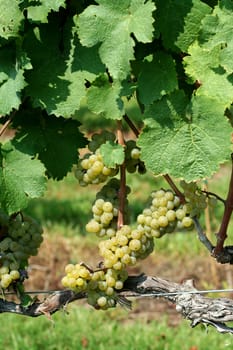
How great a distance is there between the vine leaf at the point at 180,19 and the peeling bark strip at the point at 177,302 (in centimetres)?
70

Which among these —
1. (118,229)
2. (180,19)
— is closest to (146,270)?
(118,229)

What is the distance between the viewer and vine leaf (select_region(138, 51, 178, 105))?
2.04 m

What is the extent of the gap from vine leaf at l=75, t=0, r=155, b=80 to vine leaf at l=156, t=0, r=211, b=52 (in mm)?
58

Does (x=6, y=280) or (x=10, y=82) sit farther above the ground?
(x=10, y=82)

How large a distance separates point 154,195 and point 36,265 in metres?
3.40

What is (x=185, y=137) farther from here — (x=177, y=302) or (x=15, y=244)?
(x=15, y=244)

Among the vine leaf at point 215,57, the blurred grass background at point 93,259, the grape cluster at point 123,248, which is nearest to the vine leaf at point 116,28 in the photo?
the vine leaf at point 215,57

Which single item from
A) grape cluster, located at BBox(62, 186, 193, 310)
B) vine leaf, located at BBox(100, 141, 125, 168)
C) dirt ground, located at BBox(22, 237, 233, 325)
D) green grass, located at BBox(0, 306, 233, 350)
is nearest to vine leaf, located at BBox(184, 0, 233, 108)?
vine leaf, located at BBox(100, 141, 125, 168)

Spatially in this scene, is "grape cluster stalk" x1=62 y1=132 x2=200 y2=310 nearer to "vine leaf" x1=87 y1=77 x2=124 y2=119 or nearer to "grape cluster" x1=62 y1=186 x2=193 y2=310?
"grape cluster" x1=62 y1=186 x2=193 y2=310

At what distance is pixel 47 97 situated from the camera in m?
2.14

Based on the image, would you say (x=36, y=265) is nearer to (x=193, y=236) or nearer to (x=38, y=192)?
(x=193, y=236)

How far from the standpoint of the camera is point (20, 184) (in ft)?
7.15

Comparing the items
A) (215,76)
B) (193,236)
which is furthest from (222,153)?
(193,236)

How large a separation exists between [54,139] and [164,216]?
0.40 meters
